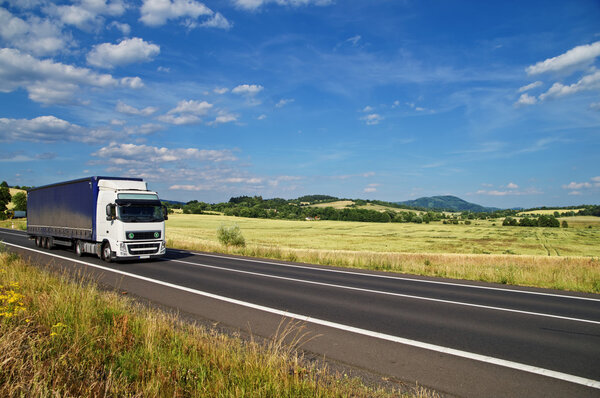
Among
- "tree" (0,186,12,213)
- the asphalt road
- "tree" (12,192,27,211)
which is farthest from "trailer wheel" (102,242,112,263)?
"tree" (0,186,12,213)

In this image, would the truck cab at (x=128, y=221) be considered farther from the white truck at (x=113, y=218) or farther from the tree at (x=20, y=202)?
the tree at (x=20, y=202)

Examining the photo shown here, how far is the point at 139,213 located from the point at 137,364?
1367 cm

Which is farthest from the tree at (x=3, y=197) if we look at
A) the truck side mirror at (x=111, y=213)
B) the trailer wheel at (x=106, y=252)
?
the truck side mirror at (x=111, y=213)

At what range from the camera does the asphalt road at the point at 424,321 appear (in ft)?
16.0

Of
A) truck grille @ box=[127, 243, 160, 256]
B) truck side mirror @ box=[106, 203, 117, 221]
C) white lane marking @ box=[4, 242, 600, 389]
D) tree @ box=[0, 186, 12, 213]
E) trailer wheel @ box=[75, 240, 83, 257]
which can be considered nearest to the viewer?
white lane marking @ box=[4, 242, 600, 389]

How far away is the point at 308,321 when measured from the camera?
7391 millimetres

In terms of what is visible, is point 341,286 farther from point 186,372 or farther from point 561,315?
point 186,372

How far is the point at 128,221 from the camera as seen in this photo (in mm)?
16375

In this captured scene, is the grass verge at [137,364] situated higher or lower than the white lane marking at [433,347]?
higher

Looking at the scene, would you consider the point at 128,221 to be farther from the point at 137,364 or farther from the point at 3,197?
the point at 3,197

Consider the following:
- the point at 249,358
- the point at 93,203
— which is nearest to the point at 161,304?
the point at 249,358

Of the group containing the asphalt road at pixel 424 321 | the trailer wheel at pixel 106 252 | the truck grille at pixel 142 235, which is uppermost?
the truck grille at pixel 142 235

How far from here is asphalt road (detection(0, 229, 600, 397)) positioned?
4.88 metres

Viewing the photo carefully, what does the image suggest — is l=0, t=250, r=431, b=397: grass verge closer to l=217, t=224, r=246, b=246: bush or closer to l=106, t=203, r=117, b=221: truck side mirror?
l=106, t=203, r=117, b=221: truck side mirror
